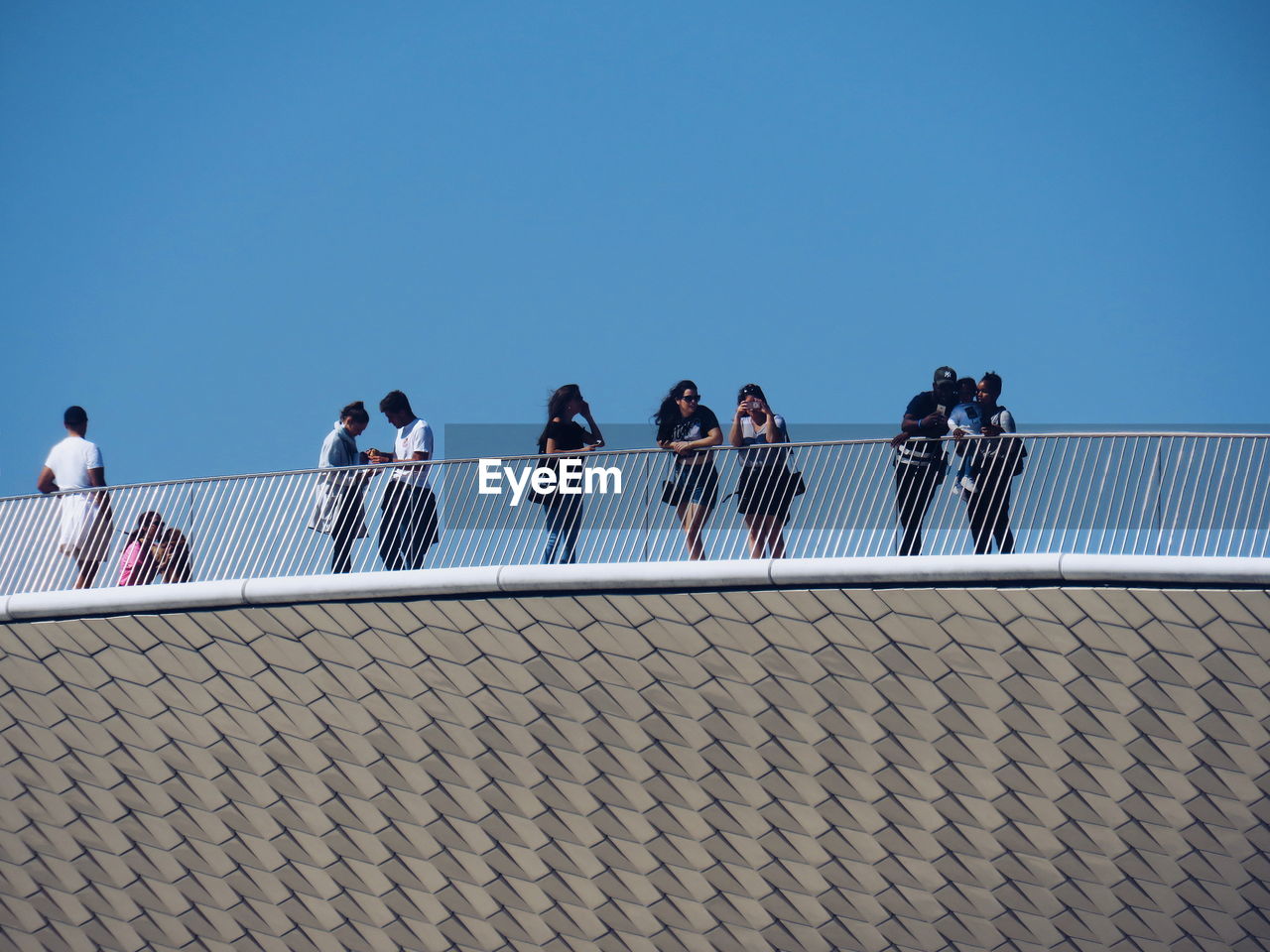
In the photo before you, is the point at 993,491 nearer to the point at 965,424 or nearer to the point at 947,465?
the point at 947,465

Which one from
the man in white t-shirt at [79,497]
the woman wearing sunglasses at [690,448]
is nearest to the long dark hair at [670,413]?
the woman wearing sunglasses at [690,448]

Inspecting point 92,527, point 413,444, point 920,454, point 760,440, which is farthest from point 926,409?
point 92,527

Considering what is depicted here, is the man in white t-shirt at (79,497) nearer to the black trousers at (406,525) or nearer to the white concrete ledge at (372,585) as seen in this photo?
the white concrete ledge at (372,585)

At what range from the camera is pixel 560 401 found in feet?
41.7

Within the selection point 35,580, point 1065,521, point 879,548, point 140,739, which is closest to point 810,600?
point 879,548

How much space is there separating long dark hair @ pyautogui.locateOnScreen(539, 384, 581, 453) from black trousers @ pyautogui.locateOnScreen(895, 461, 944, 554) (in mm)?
2520

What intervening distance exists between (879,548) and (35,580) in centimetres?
716

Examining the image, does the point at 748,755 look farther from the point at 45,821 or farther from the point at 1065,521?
the point at 45,821

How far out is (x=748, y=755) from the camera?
12031 mm

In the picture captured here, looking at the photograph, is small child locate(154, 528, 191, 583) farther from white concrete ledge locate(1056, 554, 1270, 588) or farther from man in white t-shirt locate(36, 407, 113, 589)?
white concrete ledge locate(1056, 554, 1270, 588)

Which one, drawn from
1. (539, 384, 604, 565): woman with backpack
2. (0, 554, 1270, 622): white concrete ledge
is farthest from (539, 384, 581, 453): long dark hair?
(0, 554, 1270, 622): white concrete ledge

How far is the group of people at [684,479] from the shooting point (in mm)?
12141

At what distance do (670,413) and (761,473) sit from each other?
2.78 ft

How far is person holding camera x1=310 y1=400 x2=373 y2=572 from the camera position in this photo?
13031mm
